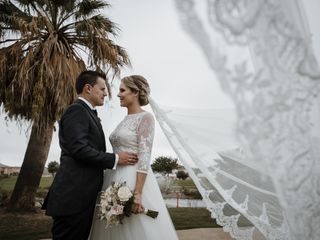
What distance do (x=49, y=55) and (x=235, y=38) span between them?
7.13 meters

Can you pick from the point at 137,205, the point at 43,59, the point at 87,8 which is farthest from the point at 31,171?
the point at 137,205

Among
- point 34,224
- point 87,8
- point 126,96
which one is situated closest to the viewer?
point 126,96

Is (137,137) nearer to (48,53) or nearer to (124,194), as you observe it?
(124,194)

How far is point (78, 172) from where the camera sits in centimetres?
259

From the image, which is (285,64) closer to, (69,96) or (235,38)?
(235,38)

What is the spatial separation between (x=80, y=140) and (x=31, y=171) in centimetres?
752

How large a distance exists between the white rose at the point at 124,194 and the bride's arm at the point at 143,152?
0.11 metres

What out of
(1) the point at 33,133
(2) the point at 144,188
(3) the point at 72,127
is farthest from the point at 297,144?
(1) the point at 33,133

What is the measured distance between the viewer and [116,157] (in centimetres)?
266

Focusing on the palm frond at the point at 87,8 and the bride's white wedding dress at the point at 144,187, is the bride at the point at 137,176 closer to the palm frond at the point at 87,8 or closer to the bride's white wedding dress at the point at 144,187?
the bride's white wedding dress at the point at 144,187

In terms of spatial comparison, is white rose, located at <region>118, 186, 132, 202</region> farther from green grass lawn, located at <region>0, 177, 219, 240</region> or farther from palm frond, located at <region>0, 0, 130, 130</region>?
palm frond, located at <region>0, 0, 130, 130</region>

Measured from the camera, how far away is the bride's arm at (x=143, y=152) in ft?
8.42

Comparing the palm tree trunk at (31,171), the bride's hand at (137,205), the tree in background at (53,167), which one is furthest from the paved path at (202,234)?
the tree in background at (53,167)

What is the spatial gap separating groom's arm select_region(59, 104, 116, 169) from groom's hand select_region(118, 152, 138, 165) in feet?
0.27
